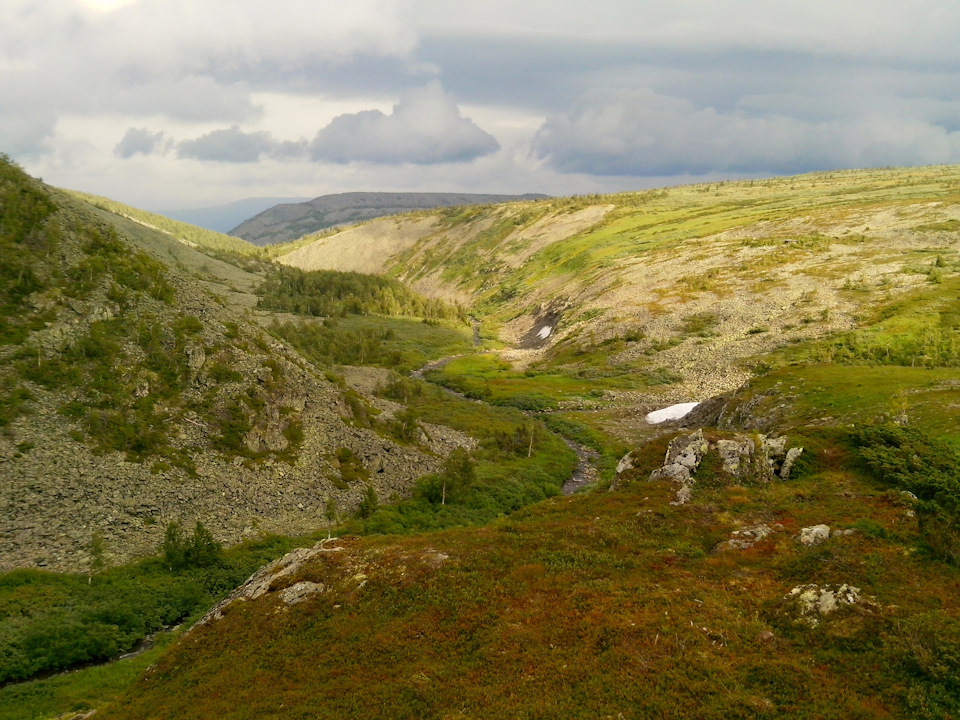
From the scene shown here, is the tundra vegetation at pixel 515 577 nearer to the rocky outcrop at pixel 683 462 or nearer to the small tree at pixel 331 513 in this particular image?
the small tree at pixel 331 513

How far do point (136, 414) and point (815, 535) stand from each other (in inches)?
1997

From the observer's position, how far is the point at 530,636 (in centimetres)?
2094

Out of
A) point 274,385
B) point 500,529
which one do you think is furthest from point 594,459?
point 500,529

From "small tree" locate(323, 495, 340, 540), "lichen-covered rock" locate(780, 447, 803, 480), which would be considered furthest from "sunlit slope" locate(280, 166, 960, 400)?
"small tree" locate(323, 495, 340, 540)

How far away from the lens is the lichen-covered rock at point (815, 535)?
964 inches

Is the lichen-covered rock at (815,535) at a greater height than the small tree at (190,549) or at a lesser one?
greater

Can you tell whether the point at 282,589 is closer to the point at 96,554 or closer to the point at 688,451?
the point at 96,554

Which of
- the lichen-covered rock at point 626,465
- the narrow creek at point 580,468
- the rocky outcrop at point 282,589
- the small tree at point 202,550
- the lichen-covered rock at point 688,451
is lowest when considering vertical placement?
the narrow creek at point 580,468

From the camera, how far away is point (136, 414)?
158 ft

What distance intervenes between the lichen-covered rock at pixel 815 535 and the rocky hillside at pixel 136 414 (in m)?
38.3

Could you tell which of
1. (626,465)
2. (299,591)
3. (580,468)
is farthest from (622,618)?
(580,468)

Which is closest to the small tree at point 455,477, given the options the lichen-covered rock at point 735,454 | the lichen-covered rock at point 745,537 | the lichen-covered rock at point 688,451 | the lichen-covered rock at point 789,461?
the lichen-covered rock at point 688,451

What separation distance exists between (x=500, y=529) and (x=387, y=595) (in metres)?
8.55

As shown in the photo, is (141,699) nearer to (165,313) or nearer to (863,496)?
(863,496)
